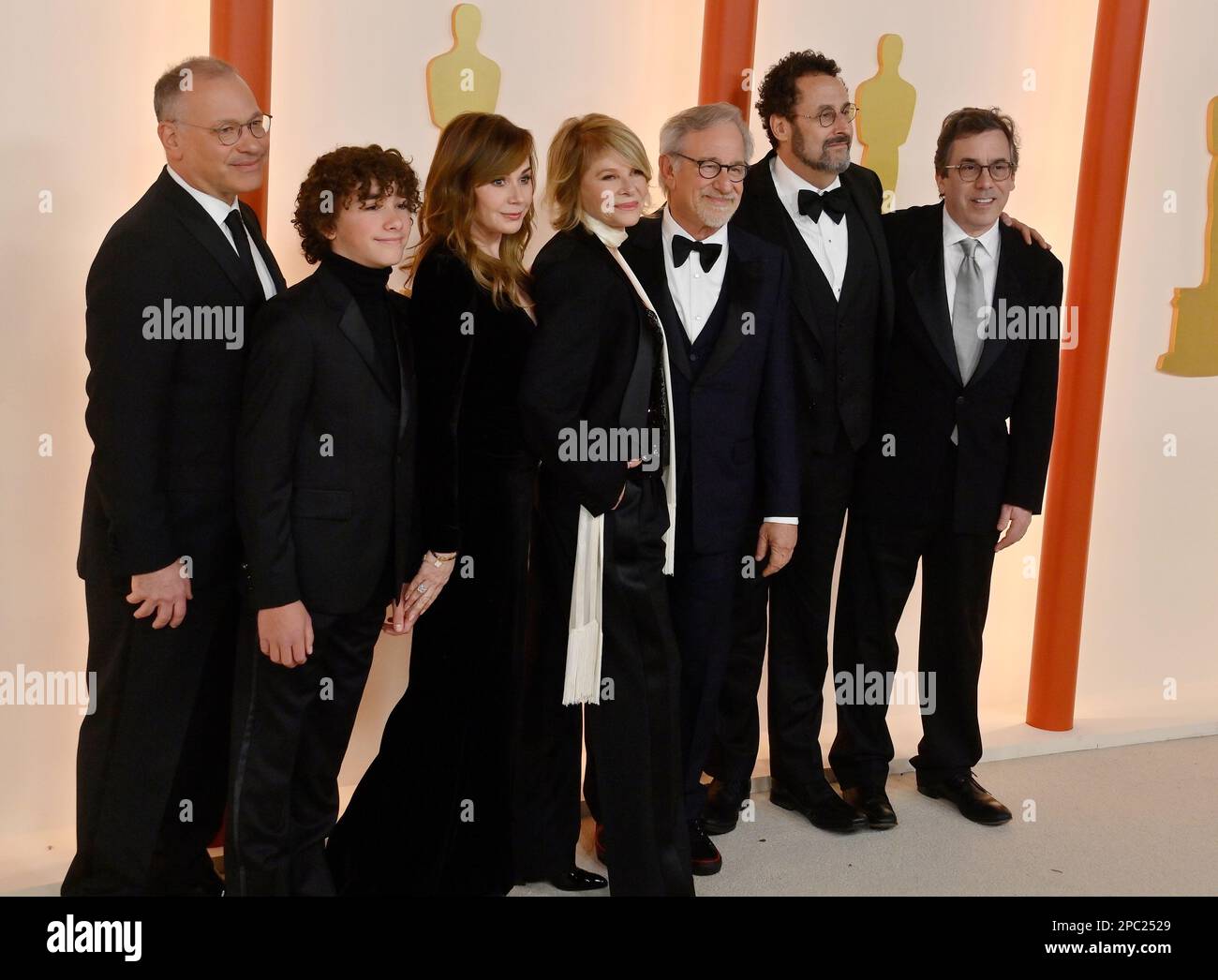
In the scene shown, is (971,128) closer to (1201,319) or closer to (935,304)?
(935,304)

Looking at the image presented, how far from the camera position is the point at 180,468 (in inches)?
106

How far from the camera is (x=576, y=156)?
2988mm

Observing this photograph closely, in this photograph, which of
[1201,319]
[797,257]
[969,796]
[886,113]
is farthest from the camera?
[1201,319]

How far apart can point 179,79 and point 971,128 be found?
212cm

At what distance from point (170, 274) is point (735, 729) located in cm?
198

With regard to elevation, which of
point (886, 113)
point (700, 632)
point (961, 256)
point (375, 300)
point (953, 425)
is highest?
point (886, 113)

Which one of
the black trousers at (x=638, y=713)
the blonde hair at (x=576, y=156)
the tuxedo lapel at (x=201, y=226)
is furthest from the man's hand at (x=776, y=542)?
the tuxedo lapel at (x=201, y=226)

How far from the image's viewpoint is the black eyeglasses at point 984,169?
356 centimetres

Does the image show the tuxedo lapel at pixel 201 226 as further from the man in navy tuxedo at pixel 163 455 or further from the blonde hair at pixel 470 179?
the blonde hair at pixel 470 179

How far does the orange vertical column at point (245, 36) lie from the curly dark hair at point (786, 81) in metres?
1.38

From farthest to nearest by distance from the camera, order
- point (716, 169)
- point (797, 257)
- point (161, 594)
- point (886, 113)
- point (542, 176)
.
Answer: point (886, 113) → point (542, 176) → point (797, 257) → point (716, 169) → point (161, 594)

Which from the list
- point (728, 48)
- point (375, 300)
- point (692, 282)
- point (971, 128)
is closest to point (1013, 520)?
point (971, 128)
